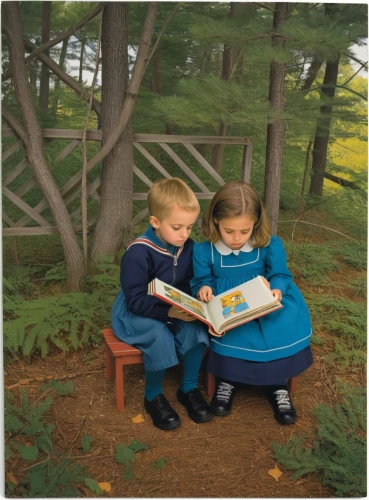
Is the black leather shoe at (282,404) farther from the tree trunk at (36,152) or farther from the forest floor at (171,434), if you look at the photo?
the tree trunk at (36,152)

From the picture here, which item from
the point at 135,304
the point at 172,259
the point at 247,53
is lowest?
the point at 135,304

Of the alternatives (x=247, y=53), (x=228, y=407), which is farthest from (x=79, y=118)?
(x=228, y=407)

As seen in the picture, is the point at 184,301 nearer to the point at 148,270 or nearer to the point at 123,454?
the point at 148,270

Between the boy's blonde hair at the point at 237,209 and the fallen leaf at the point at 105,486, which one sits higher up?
the boy's blonde hair at the point at 237,209

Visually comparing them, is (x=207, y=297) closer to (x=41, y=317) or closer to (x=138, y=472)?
(x=138, y=472)

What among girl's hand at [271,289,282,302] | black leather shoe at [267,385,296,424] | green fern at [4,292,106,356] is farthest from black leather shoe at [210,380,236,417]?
green fern at [4,292,106,356]

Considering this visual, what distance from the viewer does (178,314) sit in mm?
2910

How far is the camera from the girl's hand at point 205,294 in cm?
302

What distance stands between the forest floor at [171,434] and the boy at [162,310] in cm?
12

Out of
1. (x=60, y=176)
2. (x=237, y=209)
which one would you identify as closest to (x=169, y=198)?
(x=237, y=209)

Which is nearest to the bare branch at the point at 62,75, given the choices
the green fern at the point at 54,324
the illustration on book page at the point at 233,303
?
the green fern at the point at 54,324

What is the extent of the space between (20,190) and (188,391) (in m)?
2.77

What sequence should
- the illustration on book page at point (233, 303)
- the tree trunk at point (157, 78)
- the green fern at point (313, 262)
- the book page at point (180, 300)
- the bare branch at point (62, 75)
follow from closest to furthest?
the book page at point (180, 300), the illustration on book page at point (233, 303), the bare branch at point (62, 75), the green fern at point (313, 262), the tree trunk at point (157, 78)

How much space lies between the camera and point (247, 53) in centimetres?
385
